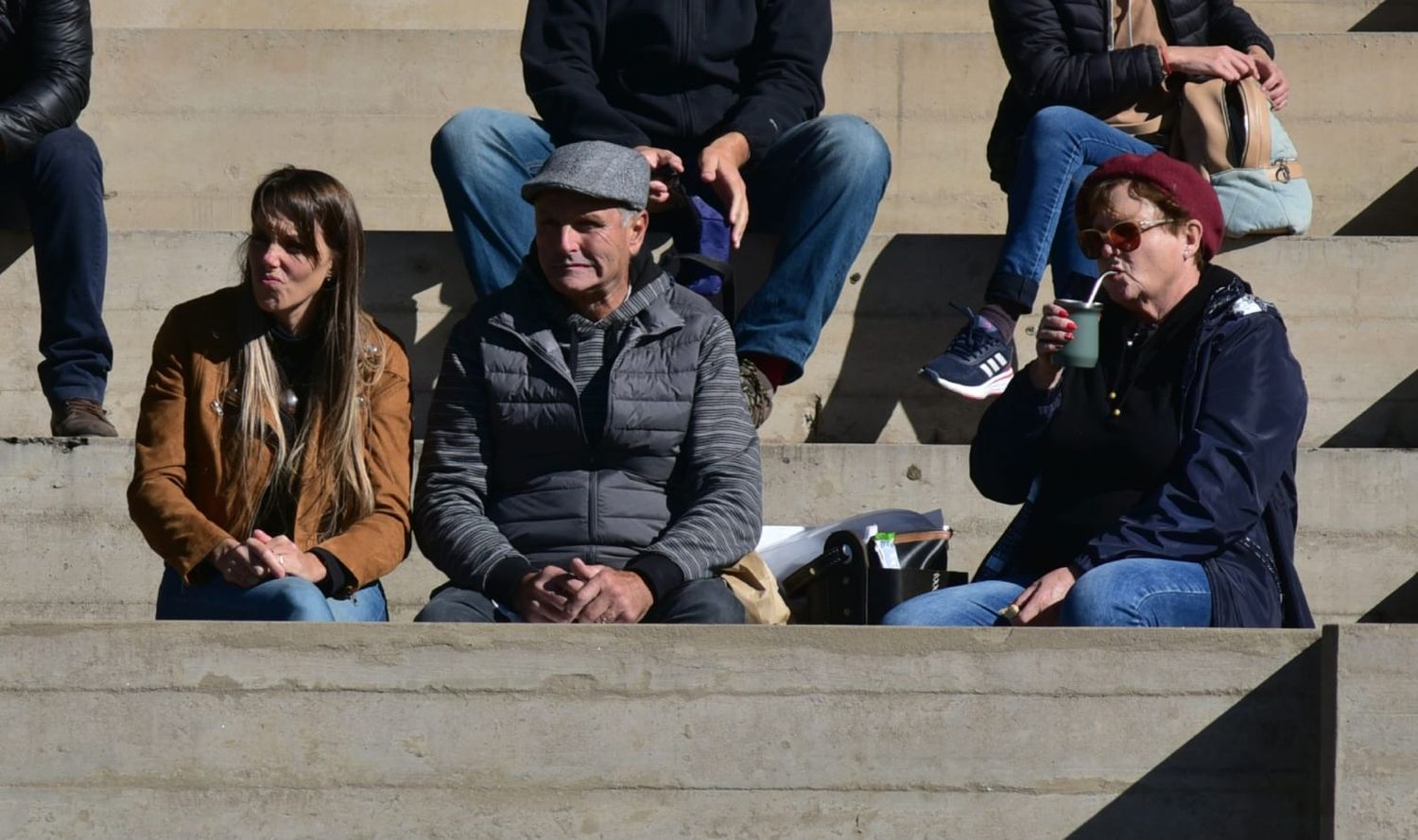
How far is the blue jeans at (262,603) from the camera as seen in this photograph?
3.40 metres

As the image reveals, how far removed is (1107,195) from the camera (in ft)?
11.5

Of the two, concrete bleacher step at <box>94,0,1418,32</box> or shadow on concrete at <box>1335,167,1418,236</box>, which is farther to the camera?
concrete bleacher step at <box>94,0,1418,32</box>

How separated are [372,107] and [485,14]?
753 millimetres

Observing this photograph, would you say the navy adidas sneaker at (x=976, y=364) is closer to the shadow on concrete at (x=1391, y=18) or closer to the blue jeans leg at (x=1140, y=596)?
the blue jeans leg at (x=1140, y=596)

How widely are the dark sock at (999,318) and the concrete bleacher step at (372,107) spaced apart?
146 centimetres

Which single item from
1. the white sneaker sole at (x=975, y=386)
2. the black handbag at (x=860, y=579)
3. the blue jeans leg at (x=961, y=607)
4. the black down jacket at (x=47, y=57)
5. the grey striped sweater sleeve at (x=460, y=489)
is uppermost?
the black down jacket at (x=47, y=57)

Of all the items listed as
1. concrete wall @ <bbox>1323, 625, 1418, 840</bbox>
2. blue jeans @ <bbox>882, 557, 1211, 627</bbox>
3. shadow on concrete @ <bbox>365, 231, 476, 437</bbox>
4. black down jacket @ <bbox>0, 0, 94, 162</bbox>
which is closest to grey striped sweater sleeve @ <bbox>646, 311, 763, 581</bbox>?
blue jeans @ <bbox>882, 557, 1211, 627</bbox>

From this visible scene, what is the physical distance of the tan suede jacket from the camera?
11.6ft

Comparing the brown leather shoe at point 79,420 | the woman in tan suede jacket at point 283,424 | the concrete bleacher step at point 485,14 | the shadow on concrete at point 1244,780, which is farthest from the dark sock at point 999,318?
the concrete bleacher step at point 485,14

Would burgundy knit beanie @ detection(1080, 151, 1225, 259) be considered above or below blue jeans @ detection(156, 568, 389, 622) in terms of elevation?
above

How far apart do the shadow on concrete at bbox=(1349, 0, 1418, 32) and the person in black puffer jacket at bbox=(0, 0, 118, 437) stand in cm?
361

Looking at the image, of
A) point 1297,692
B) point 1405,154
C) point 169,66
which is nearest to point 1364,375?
point 1405,154

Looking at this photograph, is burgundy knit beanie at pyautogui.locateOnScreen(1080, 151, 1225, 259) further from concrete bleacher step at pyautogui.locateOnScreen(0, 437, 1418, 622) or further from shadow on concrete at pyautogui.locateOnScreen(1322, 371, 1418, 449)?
shadow on concrete at pyautogui.locateOnScreen(1322, 371, 1418, 449)

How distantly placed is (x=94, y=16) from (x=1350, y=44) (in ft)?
11.5
